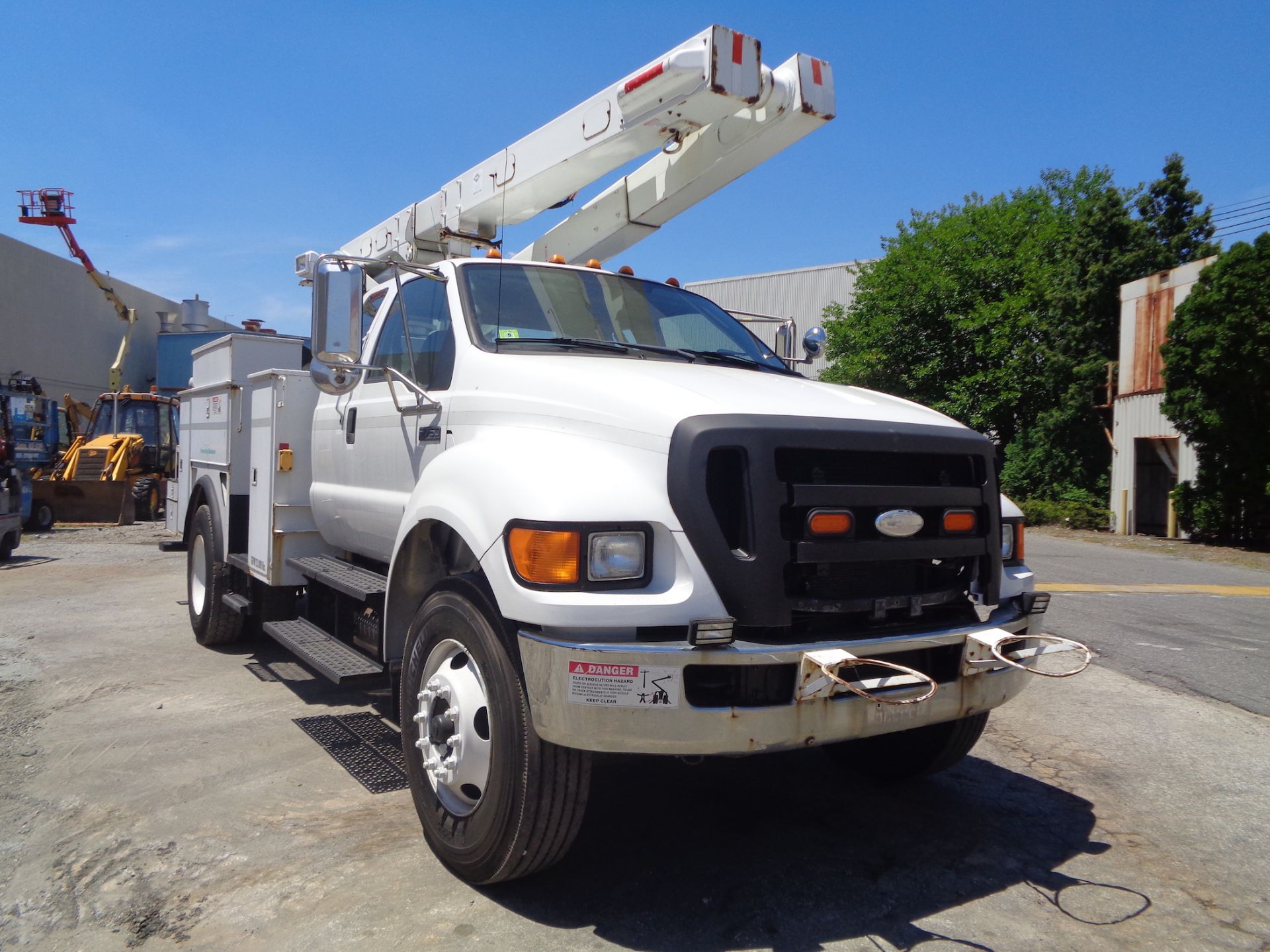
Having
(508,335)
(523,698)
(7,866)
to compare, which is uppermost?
(508,335)

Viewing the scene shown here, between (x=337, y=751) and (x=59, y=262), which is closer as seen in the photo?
(x=337, y=751)

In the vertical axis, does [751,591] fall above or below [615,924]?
above

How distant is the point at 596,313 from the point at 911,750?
244 cm

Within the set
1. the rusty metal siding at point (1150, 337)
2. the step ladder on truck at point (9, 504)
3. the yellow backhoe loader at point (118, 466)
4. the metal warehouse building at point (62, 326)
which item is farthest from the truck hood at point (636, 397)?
the metal warehouse building at point (62, 326)

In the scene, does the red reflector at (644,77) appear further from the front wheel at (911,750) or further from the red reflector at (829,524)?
the front wheel at (911,750)

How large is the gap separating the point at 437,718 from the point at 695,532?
48.6 inches

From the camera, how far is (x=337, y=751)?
4730mm

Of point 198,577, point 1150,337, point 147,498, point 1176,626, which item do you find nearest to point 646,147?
point 198,577

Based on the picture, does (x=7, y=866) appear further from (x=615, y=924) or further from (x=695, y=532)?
(x=695, y=532)

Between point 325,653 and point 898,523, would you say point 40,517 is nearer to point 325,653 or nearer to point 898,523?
point 325,653

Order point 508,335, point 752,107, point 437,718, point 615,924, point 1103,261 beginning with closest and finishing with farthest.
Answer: point 615,924 < point 437,718 < point 508,335 < point 752,107 < point 1103,261

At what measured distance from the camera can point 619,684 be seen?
2.79 metres

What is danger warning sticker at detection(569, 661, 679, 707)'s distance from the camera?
110 inches

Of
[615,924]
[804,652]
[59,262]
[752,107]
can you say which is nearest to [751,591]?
[804,652]
